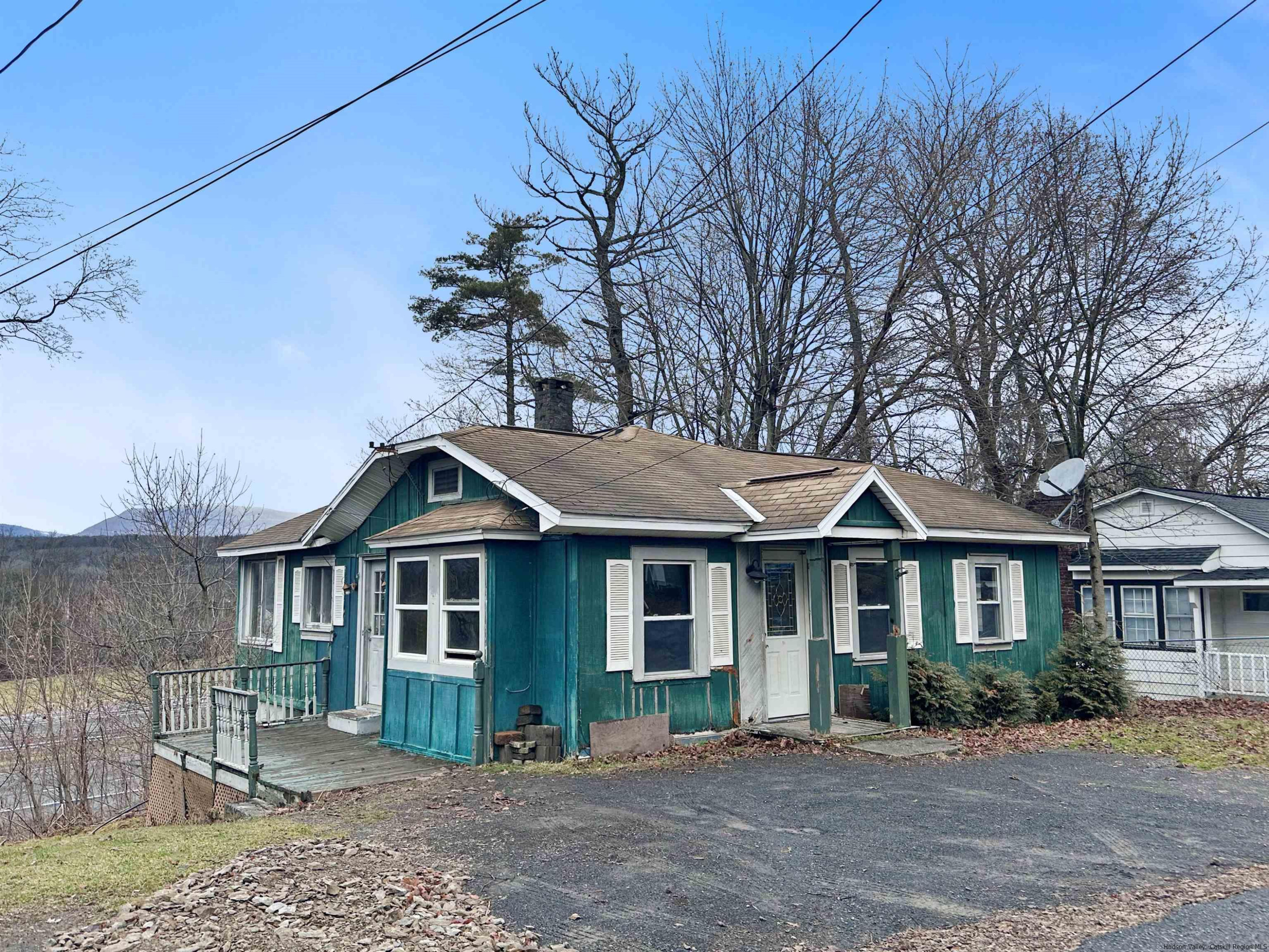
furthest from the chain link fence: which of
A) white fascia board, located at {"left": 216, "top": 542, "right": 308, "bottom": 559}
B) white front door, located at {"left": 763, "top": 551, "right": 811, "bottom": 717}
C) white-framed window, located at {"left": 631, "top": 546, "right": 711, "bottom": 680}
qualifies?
white fascia board, located at {"left": 216, "top": 542, "right": 308, "bottom": 559}

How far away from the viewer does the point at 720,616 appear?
11.8 meters

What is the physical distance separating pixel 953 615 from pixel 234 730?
1002cm

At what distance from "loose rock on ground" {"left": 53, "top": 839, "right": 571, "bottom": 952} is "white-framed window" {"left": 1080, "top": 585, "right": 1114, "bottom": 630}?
19415 mm

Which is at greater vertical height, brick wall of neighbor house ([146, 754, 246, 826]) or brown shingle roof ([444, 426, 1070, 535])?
brown shingle roof ([444, 426, 1070, 535])

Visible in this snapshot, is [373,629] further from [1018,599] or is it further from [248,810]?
[1018,599]

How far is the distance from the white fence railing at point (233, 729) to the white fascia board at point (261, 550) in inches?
151

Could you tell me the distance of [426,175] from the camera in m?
13.5

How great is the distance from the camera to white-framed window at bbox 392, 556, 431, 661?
1156 centimetres

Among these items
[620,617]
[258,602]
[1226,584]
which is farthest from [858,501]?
[1226,584]

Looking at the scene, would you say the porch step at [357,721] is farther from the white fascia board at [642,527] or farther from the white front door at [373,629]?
the white fascia board at [642,527]

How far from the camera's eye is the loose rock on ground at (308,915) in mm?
5070

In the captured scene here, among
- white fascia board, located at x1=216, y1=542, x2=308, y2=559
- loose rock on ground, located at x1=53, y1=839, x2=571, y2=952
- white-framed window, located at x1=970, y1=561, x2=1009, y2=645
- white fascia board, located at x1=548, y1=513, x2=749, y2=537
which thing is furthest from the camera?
white fascia board, located at x1=216, y1=542, x2=308, y2=559

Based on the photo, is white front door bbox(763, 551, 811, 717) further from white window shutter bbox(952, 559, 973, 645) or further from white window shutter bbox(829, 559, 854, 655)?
white window shutter bbox(952, 559, 973, 645)

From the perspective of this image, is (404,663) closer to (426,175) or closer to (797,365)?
(426,175)
